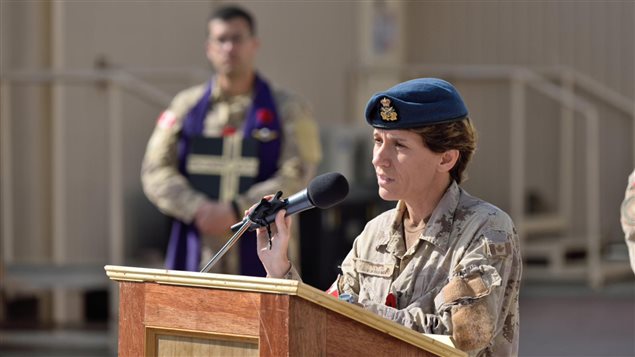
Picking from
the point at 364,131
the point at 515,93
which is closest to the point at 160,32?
the point at 364,131

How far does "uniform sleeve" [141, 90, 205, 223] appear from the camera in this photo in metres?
6.74

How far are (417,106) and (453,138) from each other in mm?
146

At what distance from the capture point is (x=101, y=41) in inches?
386

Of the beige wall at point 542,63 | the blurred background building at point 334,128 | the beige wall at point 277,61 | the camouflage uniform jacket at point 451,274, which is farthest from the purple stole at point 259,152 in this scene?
the beige wall at point 542,63

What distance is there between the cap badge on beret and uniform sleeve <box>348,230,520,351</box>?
0.36 m

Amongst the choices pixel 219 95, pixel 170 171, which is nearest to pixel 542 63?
pixel 219 95

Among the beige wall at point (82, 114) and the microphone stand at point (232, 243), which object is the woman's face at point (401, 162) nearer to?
the microphone stand at point (232, 243)

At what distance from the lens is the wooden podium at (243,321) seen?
2865 mm

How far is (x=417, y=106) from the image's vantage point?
3412 mm

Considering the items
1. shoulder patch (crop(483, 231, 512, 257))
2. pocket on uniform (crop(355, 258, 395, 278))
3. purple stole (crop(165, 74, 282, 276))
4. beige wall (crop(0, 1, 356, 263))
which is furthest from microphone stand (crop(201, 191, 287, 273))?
beige wall (crop(0, 1, 356, 263))

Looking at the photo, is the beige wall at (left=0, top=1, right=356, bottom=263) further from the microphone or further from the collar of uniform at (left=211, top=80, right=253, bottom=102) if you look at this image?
the microphone

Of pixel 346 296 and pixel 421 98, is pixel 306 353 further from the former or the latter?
pixel 421 98

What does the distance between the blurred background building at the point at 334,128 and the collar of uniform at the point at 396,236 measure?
208 inches

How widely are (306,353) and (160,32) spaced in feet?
25.5
